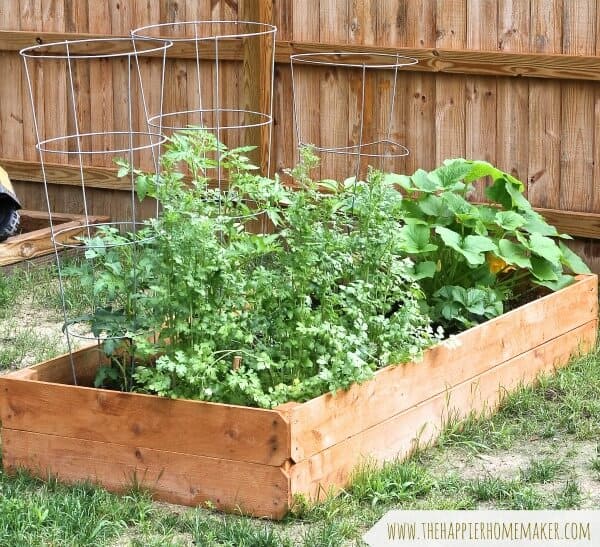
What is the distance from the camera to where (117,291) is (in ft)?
14.5

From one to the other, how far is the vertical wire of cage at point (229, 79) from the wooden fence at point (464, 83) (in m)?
0.03

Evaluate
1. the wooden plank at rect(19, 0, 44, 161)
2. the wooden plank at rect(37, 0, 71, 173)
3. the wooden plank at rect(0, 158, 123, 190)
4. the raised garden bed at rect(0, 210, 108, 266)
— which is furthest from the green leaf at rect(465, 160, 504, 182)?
the wooden plank at rect(19, 0, 44, 161)

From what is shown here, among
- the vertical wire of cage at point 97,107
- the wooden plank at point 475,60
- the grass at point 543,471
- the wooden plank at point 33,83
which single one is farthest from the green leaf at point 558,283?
the wooden plank at point 33,83

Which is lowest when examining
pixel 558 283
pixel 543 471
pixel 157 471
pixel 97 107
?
pixel 543 471

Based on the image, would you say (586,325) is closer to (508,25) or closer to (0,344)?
(508,25)

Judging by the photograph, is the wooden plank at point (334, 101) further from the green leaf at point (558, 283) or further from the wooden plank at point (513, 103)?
the green leaf at point (558, 283)

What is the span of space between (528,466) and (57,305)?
324 centimetres

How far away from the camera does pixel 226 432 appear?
13.0ft

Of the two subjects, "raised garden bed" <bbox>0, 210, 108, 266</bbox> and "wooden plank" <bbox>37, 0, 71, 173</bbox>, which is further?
"wooden plank" <bbox>37, 0, 71, 173</bbox>

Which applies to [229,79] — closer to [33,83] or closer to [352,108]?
[352,108]

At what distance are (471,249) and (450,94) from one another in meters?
1.72

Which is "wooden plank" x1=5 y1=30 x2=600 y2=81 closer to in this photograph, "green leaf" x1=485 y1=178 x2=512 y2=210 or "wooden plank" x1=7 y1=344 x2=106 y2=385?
"green leaf" x1=485 y1=178 x2=512 y2=210

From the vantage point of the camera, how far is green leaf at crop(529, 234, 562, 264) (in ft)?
17.7

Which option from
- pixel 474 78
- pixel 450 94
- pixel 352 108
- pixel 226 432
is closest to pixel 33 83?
pixel 352 108
